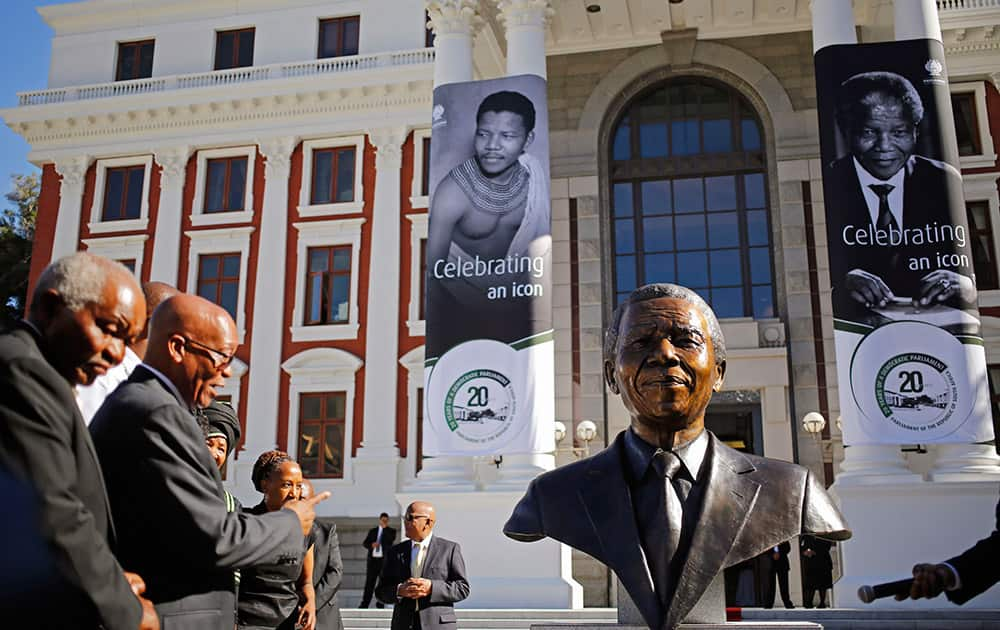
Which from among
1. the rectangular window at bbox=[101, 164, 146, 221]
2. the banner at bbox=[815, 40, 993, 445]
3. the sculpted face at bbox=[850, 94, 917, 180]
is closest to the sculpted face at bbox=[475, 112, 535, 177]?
the banner at bbox=[815, 40, 993, 445]

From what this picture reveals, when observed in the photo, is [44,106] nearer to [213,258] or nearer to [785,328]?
[213,258]

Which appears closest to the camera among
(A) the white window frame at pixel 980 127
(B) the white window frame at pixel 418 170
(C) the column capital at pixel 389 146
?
(A) the white window frame at pixel 980 127

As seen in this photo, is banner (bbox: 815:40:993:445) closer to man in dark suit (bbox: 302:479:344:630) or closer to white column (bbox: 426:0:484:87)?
white column (bbox: 426:0:484:87)

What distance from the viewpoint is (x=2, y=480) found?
6.54 ft

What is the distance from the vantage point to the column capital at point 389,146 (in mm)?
21703

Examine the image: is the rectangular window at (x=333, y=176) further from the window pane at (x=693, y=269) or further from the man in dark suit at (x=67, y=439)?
the man in dark suit at (x=67, y=439)

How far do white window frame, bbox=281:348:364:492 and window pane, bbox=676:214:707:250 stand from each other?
7469 millimetres

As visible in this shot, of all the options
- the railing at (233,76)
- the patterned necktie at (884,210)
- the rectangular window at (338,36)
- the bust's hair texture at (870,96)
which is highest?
the rectangular window at (338,36)

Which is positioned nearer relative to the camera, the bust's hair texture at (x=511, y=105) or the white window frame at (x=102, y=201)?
the bust's hair texture at (x=511, y=105)

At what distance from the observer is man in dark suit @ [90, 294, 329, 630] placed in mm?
2555

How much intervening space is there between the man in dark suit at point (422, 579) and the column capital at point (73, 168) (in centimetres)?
2048

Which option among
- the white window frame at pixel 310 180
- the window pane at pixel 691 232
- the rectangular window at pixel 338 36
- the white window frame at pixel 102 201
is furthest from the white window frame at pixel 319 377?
the rectangular window at pixel 338 36

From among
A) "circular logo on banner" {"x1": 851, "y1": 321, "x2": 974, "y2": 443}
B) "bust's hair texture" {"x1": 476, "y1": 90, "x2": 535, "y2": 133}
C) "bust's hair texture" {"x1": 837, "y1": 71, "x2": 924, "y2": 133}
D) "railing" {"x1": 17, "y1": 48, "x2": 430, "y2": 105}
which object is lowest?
"circular logo on banner" {"x1": 851, "y1": 321, "x2": 974, "y2": 443}

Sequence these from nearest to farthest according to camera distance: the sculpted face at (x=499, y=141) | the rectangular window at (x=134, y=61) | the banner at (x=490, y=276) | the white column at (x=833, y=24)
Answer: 1. the banner at (x=490, y=276)
2. the sculpted face at (x=499, y=141)
3. the white column at (x=833, y=24)
4. the rectangular window at (x=134, y=61)
